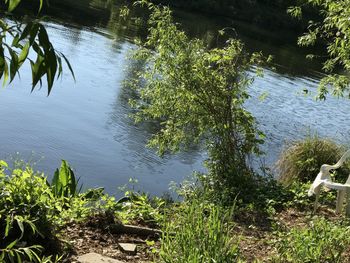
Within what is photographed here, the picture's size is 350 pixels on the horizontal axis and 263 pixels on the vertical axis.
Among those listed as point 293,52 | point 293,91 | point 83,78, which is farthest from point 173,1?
point 83,78

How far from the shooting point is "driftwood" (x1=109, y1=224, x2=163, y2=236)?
15.3 ft

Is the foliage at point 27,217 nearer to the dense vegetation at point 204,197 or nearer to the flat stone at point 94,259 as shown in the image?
the dense vegetation at point 204,197

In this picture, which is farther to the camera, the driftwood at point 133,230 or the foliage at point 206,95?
the foliage at point 206,95

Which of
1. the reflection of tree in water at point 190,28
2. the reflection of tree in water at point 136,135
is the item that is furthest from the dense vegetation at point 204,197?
the reflection of tree in water at point 190,28

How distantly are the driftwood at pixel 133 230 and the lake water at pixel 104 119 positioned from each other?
188 cm

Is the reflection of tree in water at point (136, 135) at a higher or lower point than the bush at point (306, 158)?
lower

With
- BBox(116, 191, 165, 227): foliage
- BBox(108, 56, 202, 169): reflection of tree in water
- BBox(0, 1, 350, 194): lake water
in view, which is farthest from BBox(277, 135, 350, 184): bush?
BBox(116, 191, 165, 227): foliage

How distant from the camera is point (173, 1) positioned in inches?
1750

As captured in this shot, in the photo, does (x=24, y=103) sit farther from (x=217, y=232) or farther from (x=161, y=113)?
(x=217, y=232)

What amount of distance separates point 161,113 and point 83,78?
912 cm

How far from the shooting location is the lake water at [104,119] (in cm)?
997

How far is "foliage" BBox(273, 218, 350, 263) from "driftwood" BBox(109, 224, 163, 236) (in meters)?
1.08

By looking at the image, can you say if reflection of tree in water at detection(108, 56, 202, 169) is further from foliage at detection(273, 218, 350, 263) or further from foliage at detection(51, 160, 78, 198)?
foliage at detection(273, 218, 350, 263)

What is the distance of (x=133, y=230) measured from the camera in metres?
4.72
